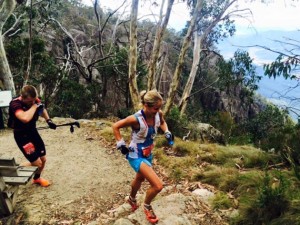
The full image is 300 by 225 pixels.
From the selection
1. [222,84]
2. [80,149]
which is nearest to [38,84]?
[80,149]

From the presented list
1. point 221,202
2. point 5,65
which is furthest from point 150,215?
point 5,65

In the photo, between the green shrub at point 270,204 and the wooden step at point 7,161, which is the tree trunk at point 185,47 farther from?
the wooden step at point 7,161

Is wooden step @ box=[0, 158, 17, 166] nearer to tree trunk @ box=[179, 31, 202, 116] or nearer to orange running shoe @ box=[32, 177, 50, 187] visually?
orange running shoe @ box=[32, 177, 50, 187]

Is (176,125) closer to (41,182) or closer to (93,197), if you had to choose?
(93,197)

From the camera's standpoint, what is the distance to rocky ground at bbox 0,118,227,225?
16.2 ft

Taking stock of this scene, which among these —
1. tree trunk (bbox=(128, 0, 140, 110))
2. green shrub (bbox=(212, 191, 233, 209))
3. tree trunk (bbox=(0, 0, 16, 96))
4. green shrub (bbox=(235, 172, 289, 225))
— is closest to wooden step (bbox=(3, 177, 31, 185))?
green shrub (bbox=(212, 191, 233, 209))

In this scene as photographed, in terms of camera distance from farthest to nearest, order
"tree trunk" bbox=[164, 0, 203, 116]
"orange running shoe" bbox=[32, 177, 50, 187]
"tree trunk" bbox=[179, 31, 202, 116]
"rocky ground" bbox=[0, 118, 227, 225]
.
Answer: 1. "tree trunk" bbox=[179, 31, 202, 116]
2. "tree trunk" bbox=[164, 0, 203, 116]
3. "orange running shoe" bbox=[32, 177, 50, 187]
4. "rocky ground" bbox=[0, 118, 227, 225]

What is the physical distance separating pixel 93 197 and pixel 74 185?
586 mm

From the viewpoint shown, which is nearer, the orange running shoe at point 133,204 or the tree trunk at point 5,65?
the orange running shoe at point 133,204

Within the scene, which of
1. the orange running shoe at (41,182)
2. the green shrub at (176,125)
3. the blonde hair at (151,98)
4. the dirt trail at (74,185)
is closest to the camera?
the blonde hair at (151,98)

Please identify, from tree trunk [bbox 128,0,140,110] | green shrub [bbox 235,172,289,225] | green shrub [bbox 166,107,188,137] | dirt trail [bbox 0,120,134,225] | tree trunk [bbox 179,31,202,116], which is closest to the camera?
green shrub [bbox 235,172,289,225]

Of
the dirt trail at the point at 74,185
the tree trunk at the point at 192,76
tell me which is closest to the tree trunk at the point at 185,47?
the dirt trail at the point at 74,185

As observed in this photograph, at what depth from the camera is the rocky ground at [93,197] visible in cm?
494

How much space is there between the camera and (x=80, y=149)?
330 inches
